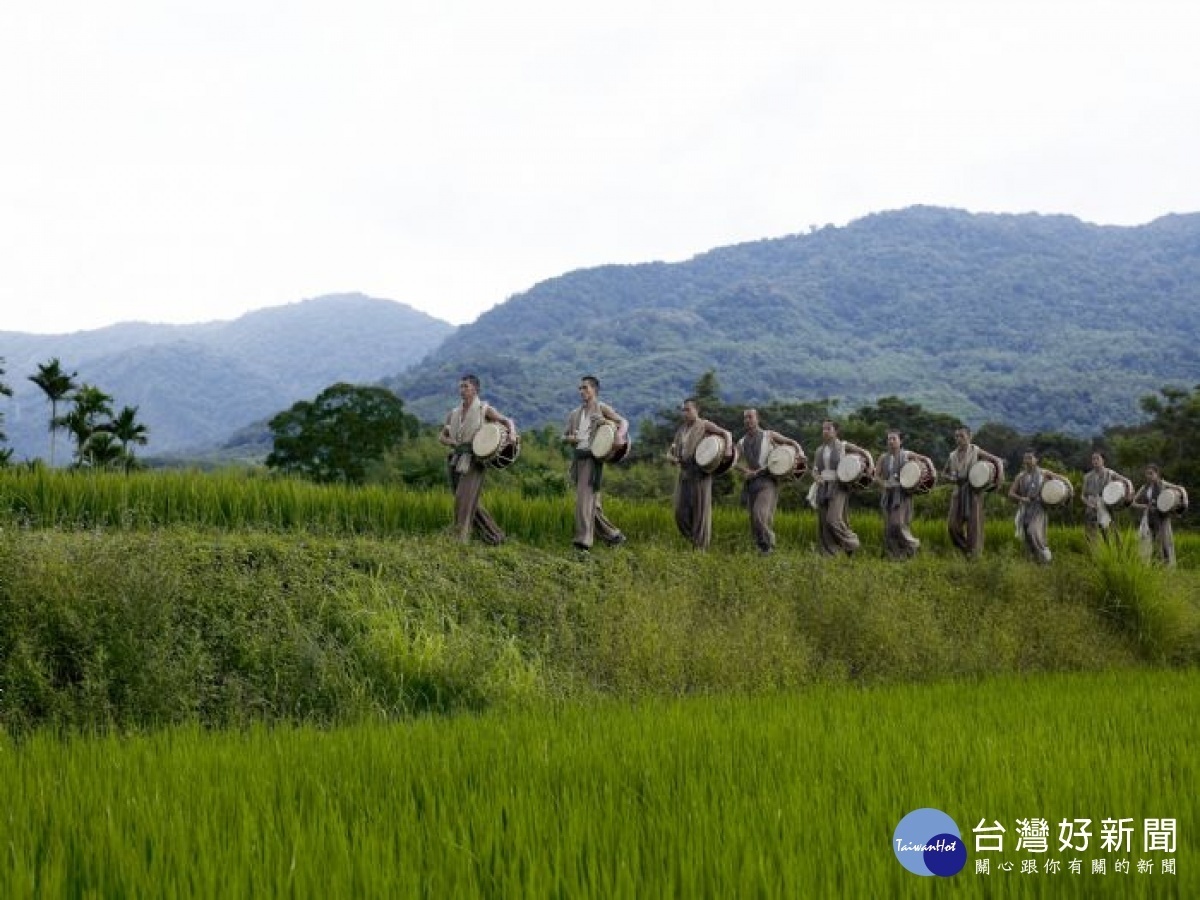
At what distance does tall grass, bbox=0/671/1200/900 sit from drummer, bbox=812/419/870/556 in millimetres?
9379

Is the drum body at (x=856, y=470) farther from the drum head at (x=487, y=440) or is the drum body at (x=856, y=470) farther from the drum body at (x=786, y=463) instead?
the drum head at (x=487, y=440)

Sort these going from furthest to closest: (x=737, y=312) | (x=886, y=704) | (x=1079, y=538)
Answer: (x=737, y=312), (x=1079, y=538), (x=886, y=704)

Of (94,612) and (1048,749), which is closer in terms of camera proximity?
(1048,749)

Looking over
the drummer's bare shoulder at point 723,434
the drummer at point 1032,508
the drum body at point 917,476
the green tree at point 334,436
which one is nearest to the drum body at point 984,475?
the drum body at point 917,476

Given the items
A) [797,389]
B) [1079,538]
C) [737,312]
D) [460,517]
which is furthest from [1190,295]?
[460,517]

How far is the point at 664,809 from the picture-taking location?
3609 mm

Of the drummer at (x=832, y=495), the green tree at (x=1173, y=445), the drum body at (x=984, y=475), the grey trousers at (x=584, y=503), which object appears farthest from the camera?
the green tree at (x=1173, y=445)

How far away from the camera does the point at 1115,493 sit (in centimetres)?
1947

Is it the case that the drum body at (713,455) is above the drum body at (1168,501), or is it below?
above

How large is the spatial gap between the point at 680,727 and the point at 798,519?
492 inches

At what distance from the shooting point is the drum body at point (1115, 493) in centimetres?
1947

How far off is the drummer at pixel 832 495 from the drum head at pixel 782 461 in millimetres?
1542

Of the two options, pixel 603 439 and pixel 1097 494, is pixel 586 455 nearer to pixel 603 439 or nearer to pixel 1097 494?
pixel 603 439

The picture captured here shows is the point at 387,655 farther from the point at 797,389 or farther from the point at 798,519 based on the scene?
the point at 797,389
